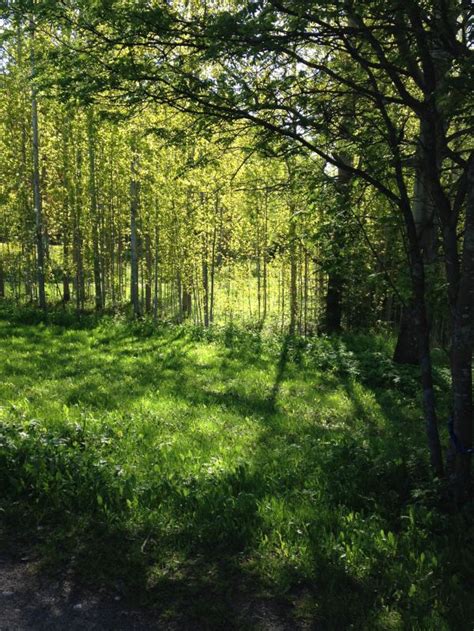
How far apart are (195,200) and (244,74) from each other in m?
14.9

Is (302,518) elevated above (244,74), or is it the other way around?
(244,74)

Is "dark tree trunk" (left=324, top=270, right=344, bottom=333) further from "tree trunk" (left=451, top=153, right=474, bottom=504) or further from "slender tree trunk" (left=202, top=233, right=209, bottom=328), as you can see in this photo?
"tree trunk" (left=451, top=153, right=474, bottom=504)

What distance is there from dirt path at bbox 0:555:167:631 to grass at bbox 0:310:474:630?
0.14 m

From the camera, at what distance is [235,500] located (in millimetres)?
4344

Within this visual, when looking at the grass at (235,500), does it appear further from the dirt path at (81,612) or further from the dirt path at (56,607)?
the dirt path at (56,607)

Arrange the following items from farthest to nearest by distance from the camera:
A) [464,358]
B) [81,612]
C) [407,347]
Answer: [407,347] < [464,358] < [81,612]

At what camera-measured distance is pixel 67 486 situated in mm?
4473

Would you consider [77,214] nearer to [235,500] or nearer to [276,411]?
[276,411]

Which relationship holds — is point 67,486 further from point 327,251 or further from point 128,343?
point 128,343

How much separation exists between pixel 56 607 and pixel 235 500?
1653 mm

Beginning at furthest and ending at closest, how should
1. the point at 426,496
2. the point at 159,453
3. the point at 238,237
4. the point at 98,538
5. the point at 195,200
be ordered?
the point at 238,237, the point at 195,200, the point at 159,453, the point at 426,496, the point at 98,538

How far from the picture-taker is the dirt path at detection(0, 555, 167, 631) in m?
3.10

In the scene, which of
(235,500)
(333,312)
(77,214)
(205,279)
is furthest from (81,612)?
(205,279)

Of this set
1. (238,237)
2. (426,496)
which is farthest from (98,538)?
(238,237)
